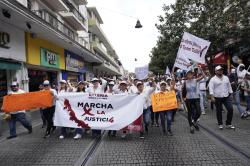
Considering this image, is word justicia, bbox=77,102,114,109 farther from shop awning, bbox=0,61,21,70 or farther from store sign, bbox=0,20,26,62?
store sign, bbox=0,20,26,62

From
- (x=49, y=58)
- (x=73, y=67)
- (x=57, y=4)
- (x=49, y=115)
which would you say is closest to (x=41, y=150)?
(x=49, y=115)

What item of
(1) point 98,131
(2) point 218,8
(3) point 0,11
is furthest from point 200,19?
(1) point 98,131

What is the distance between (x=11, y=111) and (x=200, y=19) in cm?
1557

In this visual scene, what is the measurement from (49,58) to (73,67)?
24.7ft

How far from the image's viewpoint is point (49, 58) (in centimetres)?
2072

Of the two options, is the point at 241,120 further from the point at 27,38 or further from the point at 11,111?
the point at 27,38

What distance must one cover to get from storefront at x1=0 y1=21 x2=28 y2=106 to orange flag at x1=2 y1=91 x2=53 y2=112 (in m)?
5.10

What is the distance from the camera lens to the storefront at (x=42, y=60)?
1793cm

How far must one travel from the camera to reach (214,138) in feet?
26.5

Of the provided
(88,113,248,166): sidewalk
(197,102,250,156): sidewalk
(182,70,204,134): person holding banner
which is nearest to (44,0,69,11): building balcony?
(197,102,250,156): sidewalk

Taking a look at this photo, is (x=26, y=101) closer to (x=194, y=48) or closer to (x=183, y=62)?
(x=183, y=62)

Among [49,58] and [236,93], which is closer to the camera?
[236,93]

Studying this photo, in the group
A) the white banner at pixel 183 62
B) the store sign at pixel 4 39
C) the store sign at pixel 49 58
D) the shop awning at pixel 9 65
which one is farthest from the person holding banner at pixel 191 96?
the store sign at pixel 49 58

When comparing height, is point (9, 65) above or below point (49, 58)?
below
